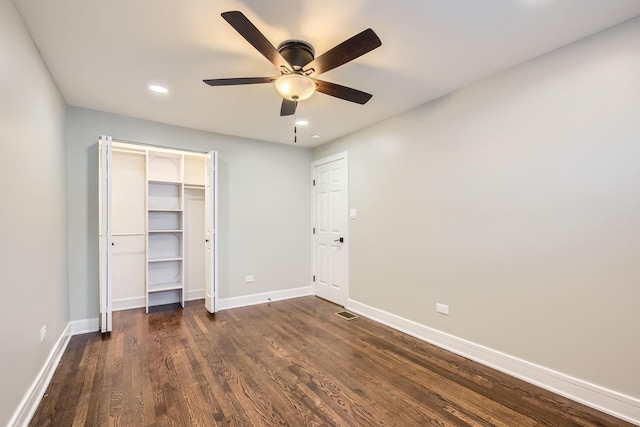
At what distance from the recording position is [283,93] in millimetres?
2188

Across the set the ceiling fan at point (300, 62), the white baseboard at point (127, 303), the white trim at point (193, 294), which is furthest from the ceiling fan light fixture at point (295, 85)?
the white baseboard at point (127, 303)

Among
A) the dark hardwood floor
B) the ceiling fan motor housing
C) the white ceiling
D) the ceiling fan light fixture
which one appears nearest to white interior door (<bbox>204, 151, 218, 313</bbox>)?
the dark hardwood floor

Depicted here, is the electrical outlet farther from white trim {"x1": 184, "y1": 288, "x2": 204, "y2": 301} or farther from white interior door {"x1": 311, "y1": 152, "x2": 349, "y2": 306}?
white trim {"x1": 184, "y1": 288, "x2": 204, "y2": 301}

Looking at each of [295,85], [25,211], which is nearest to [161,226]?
[25,211]

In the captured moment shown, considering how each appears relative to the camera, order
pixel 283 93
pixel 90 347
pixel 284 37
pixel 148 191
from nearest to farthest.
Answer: pixel 284 37 → pixel 283 93 → pixel 90 347 → pixel 148 191

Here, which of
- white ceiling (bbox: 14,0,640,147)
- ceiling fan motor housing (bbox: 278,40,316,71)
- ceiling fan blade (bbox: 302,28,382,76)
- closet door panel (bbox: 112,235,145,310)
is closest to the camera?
ceiling fan blade (bbox: 302,28,382,76)

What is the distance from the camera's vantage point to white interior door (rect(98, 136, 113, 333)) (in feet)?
10.9

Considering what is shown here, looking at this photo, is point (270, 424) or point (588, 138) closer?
point (270, 424)

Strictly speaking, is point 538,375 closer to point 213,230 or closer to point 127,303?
point 213,230

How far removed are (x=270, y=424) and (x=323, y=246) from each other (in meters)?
3.15

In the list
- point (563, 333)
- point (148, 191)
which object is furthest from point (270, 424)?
point (148, 191)

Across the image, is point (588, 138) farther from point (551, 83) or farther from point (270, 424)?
point (270, 424)

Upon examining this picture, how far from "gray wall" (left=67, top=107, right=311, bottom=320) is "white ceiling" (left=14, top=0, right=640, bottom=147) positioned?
609 mm

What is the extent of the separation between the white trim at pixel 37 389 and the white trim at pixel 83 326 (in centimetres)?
47
